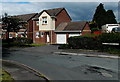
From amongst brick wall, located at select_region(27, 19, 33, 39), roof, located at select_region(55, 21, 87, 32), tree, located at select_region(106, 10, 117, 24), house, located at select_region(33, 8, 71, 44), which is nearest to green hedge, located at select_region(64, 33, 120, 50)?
roof, located at select_region(55, 21, 87, 32)

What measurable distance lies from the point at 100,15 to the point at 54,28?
99.4ft

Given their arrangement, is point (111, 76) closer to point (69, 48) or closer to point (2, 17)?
point (69, 48)

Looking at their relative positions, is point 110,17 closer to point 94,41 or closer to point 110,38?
point 94,41

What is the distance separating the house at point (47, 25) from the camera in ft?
110

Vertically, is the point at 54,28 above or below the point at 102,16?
below

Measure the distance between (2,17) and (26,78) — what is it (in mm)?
23351

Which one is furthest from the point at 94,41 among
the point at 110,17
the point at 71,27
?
the point at 110,17

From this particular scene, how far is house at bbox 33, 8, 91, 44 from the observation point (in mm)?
32688

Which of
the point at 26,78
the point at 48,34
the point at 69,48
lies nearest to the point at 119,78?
the point at 26,78

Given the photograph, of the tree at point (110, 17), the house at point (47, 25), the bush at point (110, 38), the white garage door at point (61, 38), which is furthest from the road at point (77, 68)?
the tree at point (110, 17)

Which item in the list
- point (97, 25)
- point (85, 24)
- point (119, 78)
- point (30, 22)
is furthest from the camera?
point (97, 25)

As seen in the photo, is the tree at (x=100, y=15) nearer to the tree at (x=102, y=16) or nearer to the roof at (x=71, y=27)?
the tree at (x=102, y=16)

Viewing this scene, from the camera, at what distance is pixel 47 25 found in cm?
3384

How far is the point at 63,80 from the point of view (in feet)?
24.4
